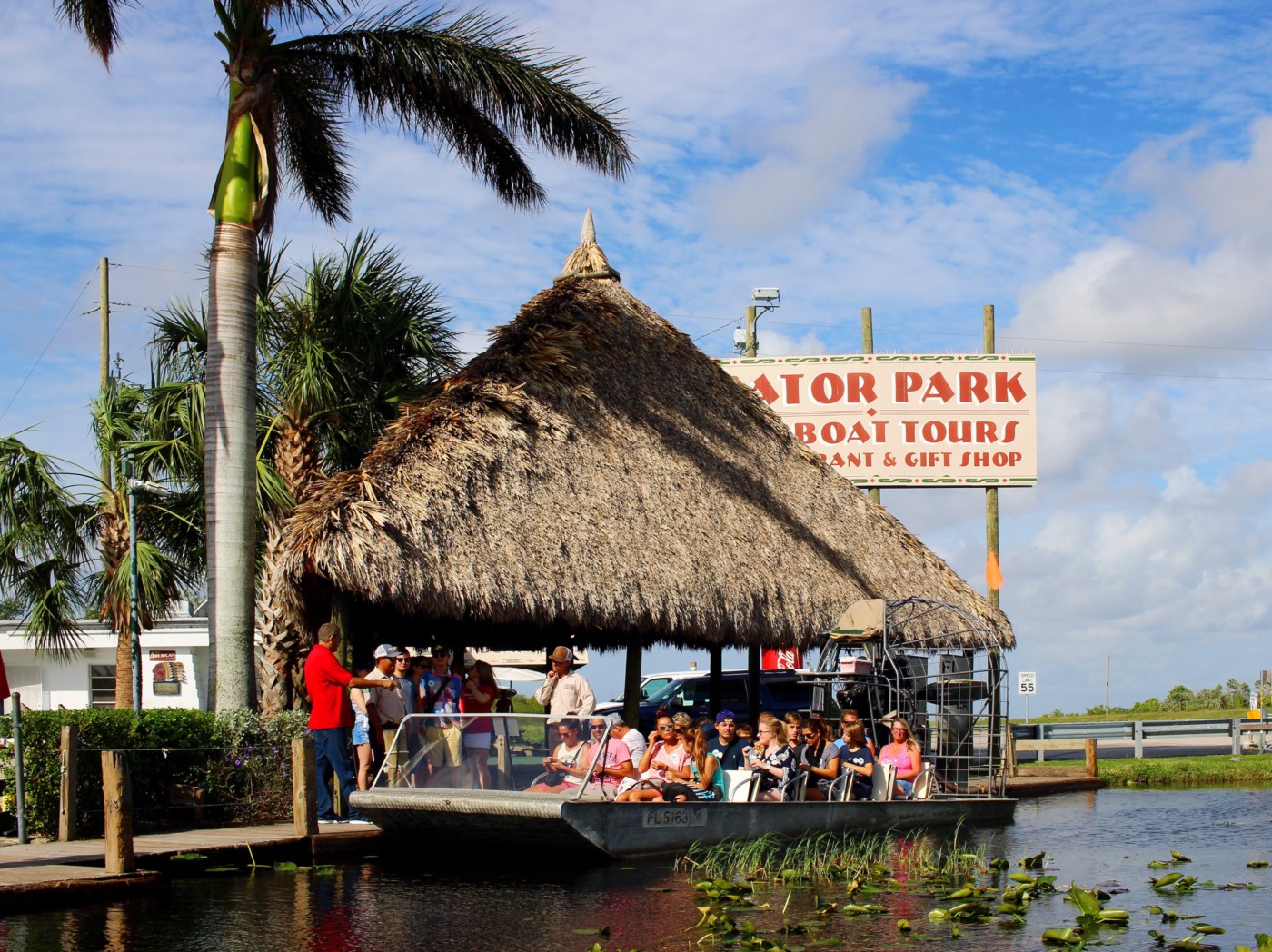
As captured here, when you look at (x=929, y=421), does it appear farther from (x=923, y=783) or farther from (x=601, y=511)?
(x=923, y=783)

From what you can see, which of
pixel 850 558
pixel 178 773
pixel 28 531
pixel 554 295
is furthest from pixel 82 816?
pixel 850 558

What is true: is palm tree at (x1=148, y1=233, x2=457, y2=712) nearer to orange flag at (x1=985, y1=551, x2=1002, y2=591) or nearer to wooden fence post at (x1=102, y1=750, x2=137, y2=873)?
wooden fence post at (x1=102, y1=750, x2=137, y2=873)

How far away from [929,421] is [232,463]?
1756 centimetres

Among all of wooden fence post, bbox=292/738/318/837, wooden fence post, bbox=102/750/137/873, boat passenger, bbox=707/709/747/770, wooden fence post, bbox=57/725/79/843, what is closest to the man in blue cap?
boat passenger, bbox=707/709/747/770

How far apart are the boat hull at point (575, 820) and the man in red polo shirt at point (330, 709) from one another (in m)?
0.99

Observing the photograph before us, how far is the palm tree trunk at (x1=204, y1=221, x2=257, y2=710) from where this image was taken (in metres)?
15.2

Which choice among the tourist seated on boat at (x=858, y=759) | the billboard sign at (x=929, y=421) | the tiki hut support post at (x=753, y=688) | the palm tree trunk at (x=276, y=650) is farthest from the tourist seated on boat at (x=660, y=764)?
the billboard sign at (x=929, y=421)

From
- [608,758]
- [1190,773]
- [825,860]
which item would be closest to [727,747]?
[825,860]

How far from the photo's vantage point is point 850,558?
2141 cm

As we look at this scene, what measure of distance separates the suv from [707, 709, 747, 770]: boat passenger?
9.79 metres

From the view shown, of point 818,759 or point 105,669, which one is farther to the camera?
point 105,669

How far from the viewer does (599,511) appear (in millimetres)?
17562

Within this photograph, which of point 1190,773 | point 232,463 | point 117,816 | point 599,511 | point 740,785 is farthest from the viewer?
point 1190,773

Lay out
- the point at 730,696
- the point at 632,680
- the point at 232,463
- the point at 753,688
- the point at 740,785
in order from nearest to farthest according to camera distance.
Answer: the point at 740,785 < the point at 232,463 < the point at 632,680 < the point at 753,688 < the point at 730,696
